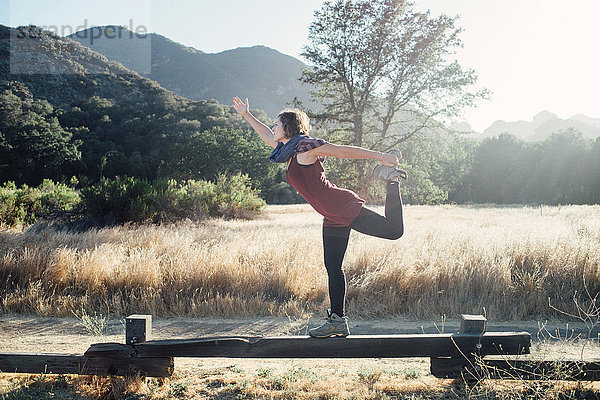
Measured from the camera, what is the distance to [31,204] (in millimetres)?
15477

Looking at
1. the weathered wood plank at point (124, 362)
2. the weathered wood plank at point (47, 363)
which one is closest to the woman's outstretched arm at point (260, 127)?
the weathered wood plank at point (124, 362)

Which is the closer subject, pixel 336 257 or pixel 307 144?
pixel 307 144

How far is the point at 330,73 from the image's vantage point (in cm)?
2123

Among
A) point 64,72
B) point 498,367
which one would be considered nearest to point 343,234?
point 498,367

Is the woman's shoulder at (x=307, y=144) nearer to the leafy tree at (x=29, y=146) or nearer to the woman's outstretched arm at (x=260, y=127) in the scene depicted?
the woman's outstretched arm at (x=260, y=127)

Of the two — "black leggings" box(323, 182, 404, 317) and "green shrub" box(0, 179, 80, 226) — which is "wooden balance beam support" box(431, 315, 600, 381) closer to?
"black leggings" box(323, 182, 404, 317)

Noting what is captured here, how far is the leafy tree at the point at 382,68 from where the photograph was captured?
67.3ft

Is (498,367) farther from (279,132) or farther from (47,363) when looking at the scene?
(47,363)

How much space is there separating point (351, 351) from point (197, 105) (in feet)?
222

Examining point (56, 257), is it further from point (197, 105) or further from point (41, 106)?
point (197, 105)

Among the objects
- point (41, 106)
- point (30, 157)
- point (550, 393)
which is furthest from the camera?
point (41, 106)

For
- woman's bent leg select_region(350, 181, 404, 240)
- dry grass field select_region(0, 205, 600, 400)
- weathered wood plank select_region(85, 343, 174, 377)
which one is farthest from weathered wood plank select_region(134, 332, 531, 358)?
woman's bent leg select_region(350, 181, 404, 240)

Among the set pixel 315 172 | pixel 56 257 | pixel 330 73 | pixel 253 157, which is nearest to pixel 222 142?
pixel 253 157

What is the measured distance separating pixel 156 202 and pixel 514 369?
14.8m
